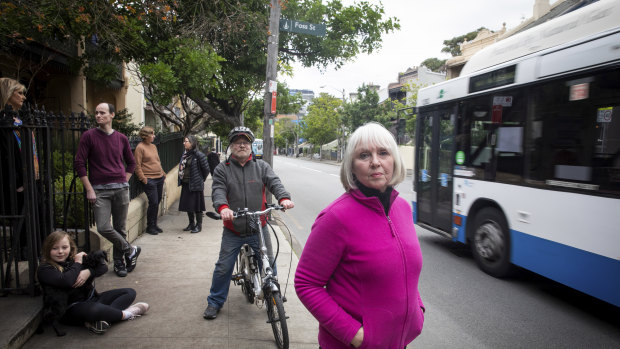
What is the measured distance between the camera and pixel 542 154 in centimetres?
484

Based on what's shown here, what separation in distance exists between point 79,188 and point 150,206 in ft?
7.07

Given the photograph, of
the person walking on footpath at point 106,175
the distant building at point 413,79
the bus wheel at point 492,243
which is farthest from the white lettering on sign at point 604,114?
the distant building at point 413,79

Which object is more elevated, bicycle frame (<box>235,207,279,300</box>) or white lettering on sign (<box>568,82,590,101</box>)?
white lettering on sign (<box>568,82,590,101</box>)

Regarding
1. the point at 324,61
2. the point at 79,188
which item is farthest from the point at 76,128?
the point at 324,61

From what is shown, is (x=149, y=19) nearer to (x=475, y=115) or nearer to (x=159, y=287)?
(x=159, y=287)

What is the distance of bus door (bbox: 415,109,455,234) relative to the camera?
22.5ft

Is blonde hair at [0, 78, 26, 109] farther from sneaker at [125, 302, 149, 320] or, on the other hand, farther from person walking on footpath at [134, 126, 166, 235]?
person walking on footpath at [134, 126, 166, 235]

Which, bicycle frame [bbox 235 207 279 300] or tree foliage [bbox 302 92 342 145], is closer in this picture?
bicycle frame [bbox 235 207 279 300]

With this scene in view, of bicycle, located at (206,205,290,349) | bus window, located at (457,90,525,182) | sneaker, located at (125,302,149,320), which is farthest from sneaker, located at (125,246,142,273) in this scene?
bus window, located at (457,90,525,182)

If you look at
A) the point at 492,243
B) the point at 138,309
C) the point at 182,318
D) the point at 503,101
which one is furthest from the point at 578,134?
the point at 138,309

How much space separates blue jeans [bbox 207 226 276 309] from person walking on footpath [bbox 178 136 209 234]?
404 cm

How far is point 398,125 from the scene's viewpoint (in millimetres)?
8211

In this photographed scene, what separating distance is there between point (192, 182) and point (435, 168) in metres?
4.57

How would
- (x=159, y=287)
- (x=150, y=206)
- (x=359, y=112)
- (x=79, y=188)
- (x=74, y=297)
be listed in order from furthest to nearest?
1. (x=359, y=112)
2. (x=150, y=206)
3. (x=79, y=188)
4. (x=159, y=287)
5. (x=74, y=297)
